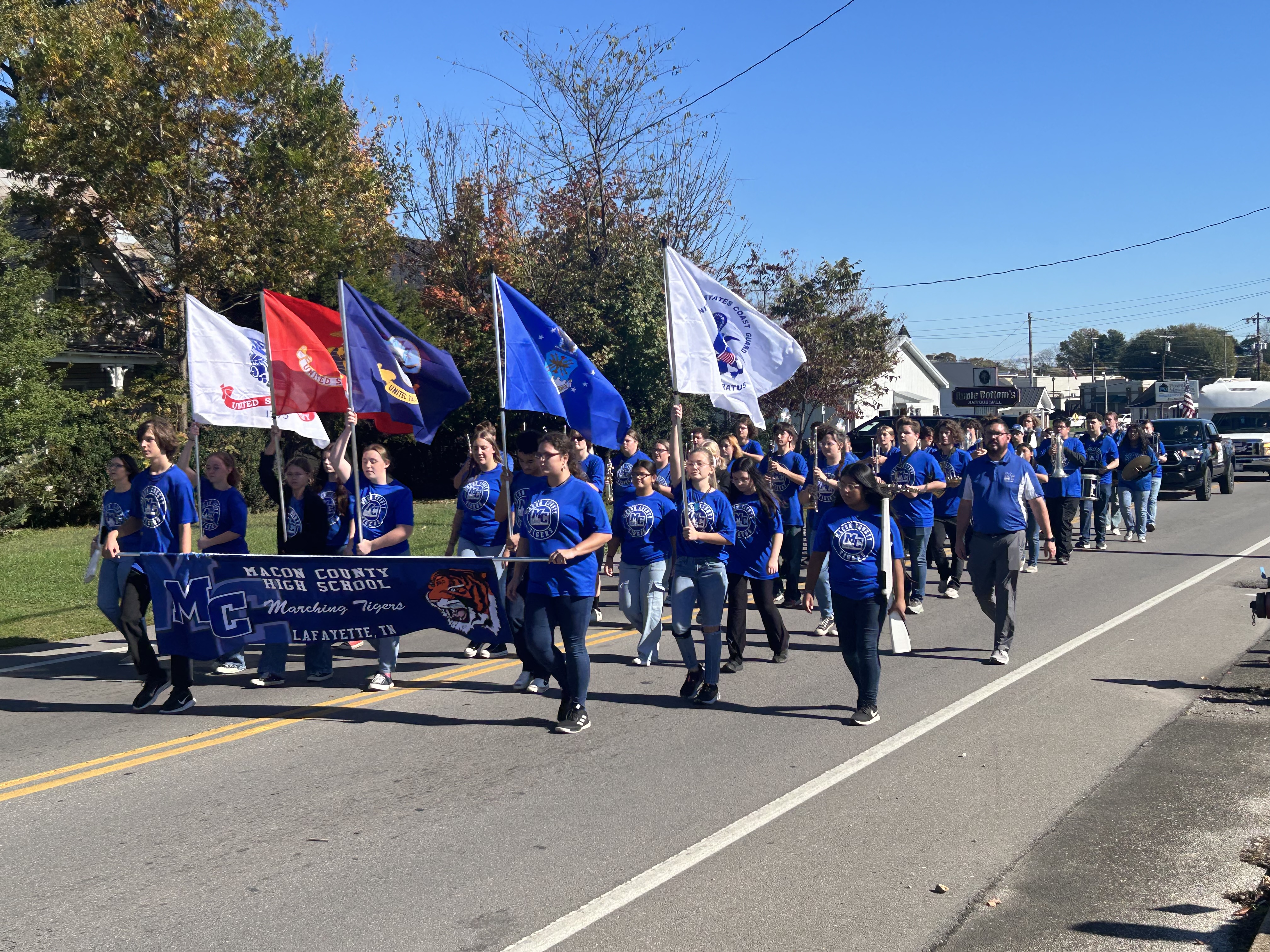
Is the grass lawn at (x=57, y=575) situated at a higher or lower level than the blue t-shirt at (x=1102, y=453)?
lower

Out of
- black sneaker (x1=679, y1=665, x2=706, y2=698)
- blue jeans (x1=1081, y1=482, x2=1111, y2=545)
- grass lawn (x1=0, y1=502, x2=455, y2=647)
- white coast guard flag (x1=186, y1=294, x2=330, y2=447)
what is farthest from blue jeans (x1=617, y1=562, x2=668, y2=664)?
blue jeans (x1=1081, y1=482, x2=1111, y2=545)

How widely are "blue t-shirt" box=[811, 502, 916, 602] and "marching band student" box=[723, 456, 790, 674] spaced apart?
116cm

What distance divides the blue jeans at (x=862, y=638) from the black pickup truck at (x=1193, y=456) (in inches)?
804

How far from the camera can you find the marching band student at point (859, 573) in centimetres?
726

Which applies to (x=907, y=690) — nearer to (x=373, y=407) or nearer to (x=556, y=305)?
(x=373, y=407)

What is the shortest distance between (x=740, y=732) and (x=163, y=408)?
1815 centimetres

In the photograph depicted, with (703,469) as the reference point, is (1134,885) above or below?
below

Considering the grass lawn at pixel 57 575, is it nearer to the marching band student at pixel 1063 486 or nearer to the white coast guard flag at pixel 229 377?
the white coast guard flag at pixel 229 377

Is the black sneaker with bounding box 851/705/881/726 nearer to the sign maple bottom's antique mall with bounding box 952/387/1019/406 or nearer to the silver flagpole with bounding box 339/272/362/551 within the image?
the silver flagpole with bounding box 339/272/362/551

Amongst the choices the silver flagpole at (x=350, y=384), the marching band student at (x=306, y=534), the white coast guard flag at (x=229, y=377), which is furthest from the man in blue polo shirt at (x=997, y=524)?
the white coast guard flag at (x=229, y=377)

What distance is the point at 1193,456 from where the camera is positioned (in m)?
25.3

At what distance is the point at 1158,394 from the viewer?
39594 millimetres

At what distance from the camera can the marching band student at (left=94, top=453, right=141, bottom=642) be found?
26.9 ft

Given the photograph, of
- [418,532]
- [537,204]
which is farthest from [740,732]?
[537,204]
